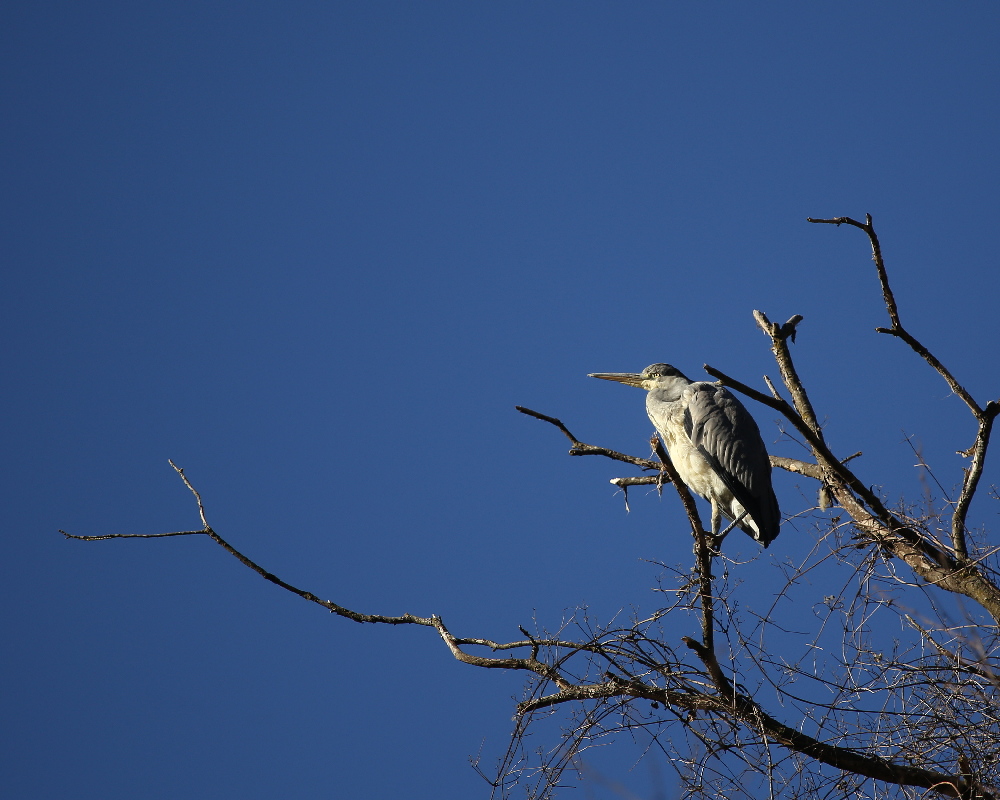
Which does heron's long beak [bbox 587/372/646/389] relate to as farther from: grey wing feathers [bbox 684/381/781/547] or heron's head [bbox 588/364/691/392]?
grey wing feathers [bbox 684/381/781/547]

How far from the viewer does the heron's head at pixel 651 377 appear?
829 cm

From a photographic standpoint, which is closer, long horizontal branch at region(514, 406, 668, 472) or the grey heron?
long horizontal branch at region(514, 406, 668, 472)

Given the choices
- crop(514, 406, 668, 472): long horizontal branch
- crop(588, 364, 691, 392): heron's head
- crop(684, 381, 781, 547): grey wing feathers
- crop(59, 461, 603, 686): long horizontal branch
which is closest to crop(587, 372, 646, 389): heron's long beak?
crop(588, 364, 691, 392): heron's head

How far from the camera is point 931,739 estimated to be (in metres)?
3.66

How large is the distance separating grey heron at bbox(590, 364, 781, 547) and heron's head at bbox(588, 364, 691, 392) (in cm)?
42

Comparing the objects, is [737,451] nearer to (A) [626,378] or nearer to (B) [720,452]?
(B) [720,452]

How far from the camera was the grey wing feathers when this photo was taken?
6.88 meters

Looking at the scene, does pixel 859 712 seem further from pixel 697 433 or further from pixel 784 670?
pixel 697 433

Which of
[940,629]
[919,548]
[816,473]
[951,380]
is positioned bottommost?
[940,629]

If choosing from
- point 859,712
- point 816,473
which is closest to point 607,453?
point 816,473

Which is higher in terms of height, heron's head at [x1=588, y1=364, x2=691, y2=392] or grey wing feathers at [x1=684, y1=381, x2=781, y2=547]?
heron's head at [x1=588, y1=364, x2=691, y2=392]

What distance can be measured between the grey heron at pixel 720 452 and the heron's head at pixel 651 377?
0.42 meters

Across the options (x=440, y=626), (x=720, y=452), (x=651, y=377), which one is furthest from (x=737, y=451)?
(x=440, y=626)

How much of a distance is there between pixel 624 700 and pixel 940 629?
135 centimetres
